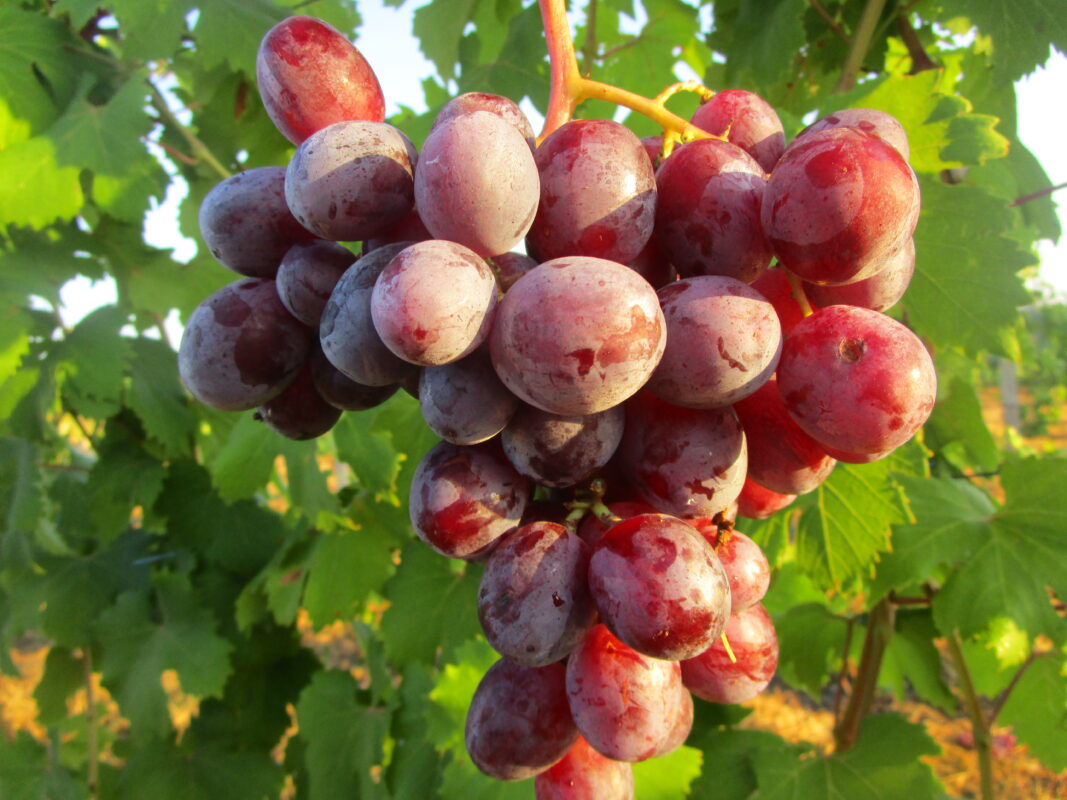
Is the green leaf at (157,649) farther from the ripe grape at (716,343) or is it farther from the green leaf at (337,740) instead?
the ripe grape at (716,343)

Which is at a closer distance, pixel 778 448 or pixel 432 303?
pixel 432 303

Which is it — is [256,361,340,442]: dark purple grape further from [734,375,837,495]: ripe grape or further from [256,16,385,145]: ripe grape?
[734,375,837,495]: ripe grape

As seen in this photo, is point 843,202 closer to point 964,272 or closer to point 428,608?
point 964,272

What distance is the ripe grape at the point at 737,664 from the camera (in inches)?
33.2

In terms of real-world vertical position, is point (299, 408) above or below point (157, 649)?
above

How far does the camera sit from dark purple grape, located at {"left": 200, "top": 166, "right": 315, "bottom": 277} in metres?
0.82

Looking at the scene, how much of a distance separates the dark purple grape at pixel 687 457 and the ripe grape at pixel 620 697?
6.6 inches

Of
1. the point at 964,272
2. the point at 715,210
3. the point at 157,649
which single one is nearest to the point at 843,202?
the point at 715,210

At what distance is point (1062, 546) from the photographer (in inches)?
58.5

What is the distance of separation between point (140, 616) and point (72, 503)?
22.3 inches

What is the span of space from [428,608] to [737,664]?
1163 millimetres

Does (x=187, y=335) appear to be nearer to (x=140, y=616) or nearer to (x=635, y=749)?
(x=635, y=749)

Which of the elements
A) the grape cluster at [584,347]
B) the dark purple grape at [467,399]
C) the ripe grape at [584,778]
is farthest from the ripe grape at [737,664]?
the dark purple grape at [467,399]

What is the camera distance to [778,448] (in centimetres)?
78
